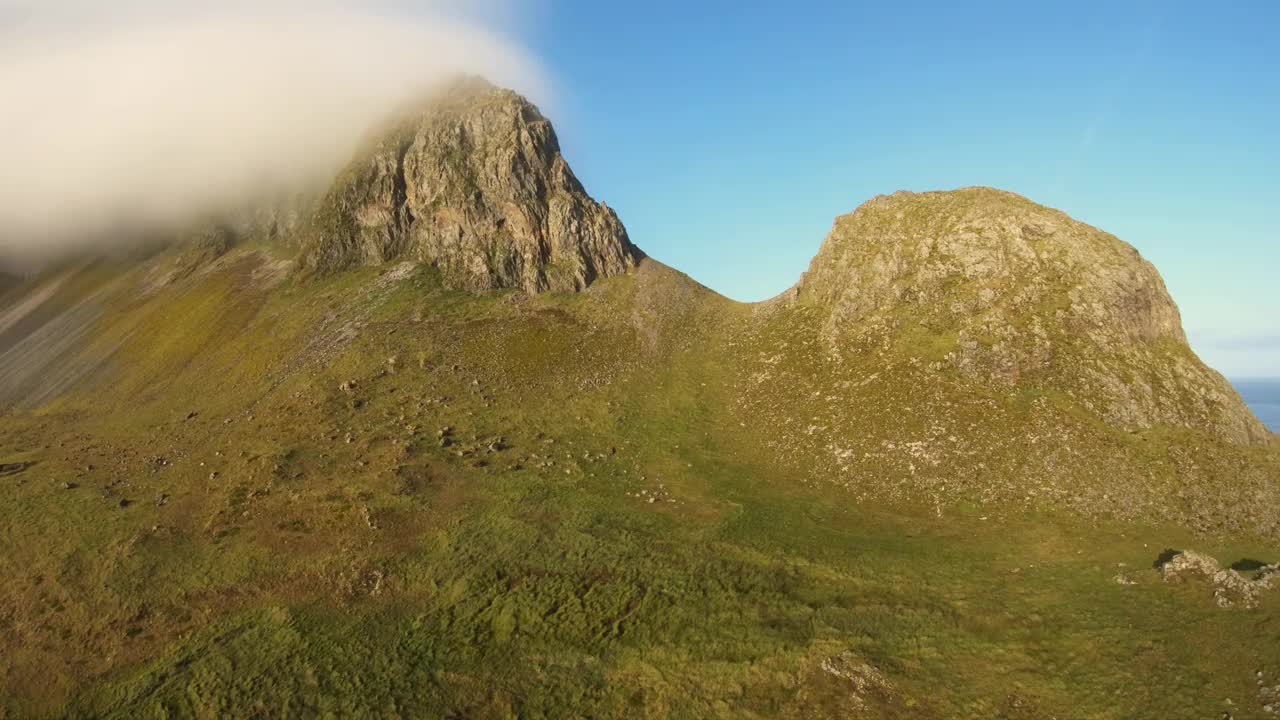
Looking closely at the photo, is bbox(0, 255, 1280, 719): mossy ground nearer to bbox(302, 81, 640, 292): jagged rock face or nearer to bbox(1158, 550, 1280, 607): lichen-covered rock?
bbox(1158, 550, 1280, 607): lichen-covered rock

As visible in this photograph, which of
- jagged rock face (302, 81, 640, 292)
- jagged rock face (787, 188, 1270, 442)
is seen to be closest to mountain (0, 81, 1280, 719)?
jagged rock face (787, 188, 1270, 442)

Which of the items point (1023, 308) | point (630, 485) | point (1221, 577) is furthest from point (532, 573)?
point (1023, 308)

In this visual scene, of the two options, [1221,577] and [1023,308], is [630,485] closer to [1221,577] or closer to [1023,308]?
[1221,577]

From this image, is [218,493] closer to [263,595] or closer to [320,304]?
[263,595]

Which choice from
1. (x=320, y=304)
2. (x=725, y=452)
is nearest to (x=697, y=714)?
(x=725, y=452)

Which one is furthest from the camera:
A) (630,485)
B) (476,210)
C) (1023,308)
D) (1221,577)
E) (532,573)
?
(476,210)

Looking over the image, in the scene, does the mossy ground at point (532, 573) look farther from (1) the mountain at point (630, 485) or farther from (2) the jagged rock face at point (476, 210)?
(2) the jagged rock face at point (476, 210)

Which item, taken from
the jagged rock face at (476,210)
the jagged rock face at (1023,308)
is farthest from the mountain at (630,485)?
the jagged rock face at (476,210)
